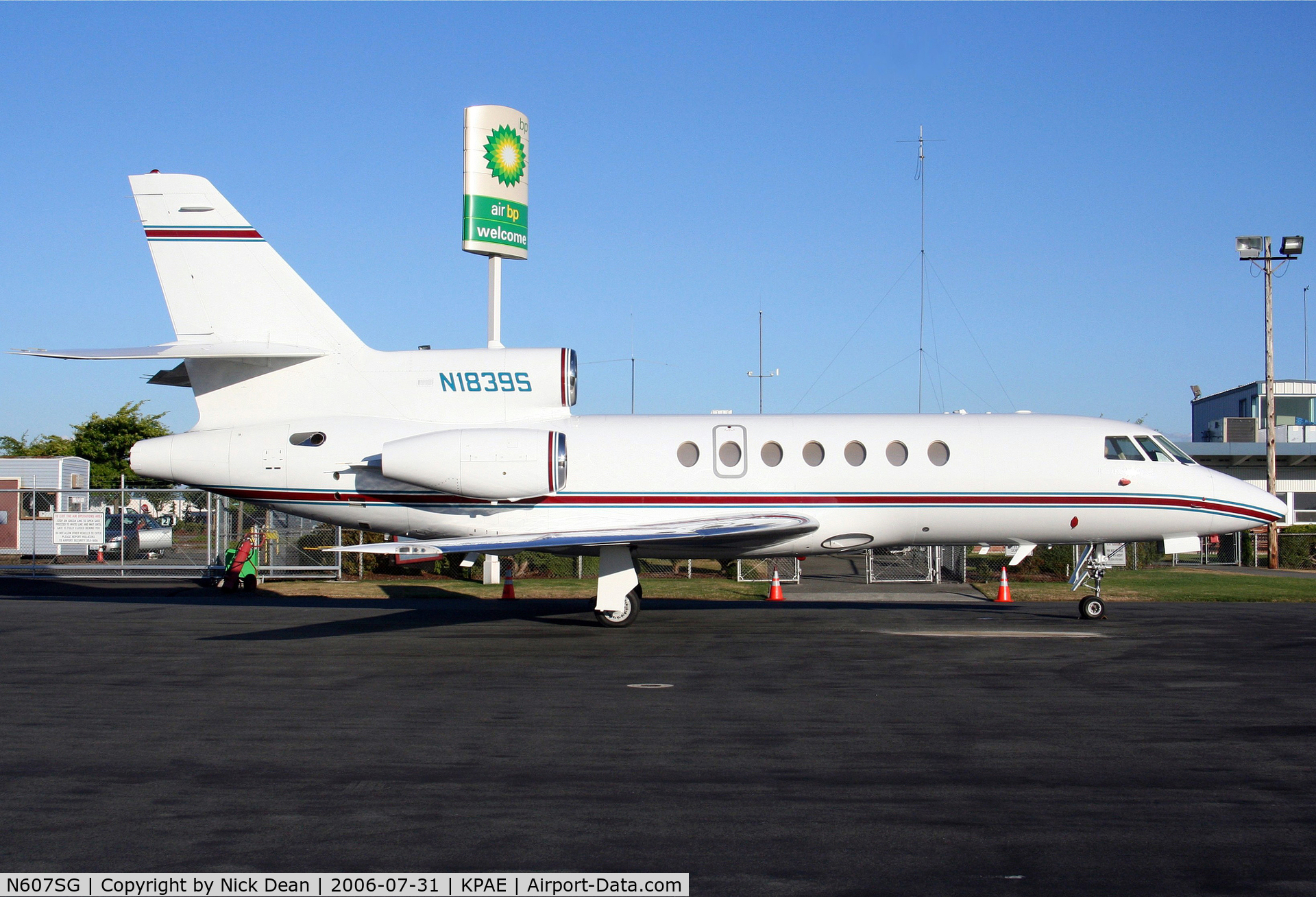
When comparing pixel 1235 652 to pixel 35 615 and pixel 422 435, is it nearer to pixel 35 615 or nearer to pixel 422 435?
pixel 422 435

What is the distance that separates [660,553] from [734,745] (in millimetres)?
8414

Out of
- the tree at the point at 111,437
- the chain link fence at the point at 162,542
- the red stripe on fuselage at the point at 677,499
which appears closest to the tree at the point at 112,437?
the tree at the point at 111,437

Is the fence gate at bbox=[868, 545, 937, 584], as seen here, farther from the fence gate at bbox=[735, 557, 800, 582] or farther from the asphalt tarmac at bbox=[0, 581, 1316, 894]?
the asphalt tarmac at bbox=[0, 581, 1316, 894]

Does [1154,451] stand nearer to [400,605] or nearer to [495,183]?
[400,605]

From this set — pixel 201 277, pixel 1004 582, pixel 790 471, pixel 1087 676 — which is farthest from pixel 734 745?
pixel 1004 582

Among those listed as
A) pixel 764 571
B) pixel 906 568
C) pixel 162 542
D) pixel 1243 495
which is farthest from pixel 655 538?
pixel 162 542

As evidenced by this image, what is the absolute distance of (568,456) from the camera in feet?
52.4

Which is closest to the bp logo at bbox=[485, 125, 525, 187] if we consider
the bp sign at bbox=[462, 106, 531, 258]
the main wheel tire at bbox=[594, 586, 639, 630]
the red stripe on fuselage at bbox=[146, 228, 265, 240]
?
the bp sign at bbox=[462, 106, 531, 258]

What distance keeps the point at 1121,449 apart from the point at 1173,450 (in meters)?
0.96

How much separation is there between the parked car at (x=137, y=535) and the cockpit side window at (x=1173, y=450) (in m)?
23.1

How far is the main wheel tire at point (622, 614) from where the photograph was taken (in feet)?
51.3

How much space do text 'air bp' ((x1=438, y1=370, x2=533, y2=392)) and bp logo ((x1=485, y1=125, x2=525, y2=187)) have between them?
1201 centimetres

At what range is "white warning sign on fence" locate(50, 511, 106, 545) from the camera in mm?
26281

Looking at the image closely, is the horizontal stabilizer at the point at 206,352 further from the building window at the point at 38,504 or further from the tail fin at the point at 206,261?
the building window at the point at 38,504
